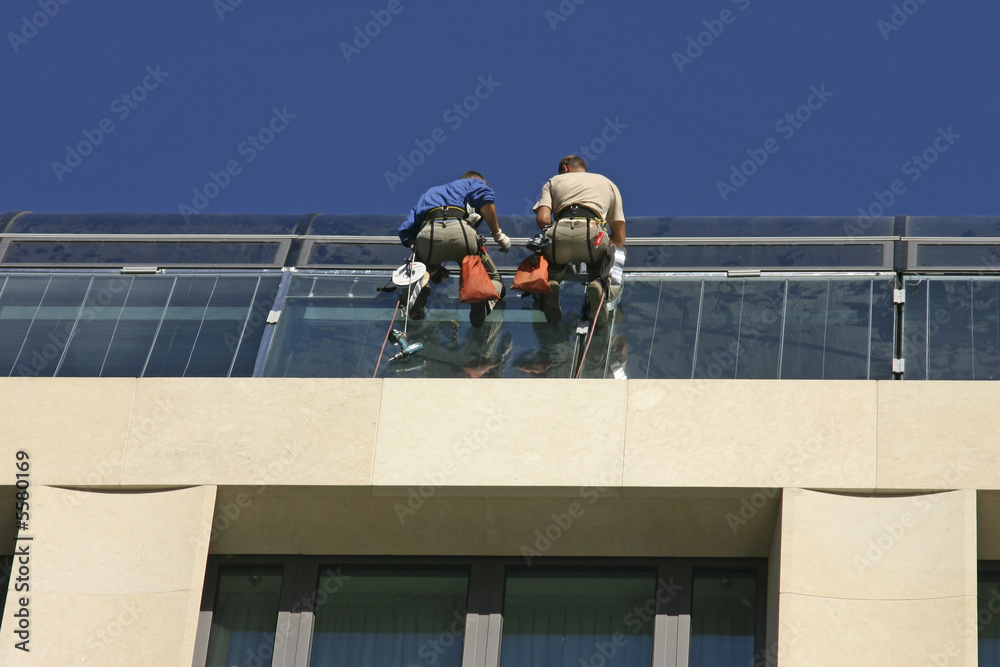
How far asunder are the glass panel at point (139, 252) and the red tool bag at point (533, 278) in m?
2.79

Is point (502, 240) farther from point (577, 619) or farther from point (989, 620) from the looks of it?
point (989, 620)

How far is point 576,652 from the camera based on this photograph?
12.0 m

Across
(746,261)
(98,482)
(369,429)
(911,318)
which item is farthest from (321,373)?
(911,318)

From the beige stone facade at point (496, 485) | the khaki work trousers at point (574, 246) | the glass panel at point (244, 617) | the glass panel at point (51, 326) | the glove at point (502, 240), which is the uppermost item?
the glove at point (502, 240)

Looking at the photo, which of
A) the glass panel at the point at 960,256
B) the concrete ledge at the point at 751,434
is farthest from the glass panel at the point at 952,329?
the concrete ledge at the point at 751,434

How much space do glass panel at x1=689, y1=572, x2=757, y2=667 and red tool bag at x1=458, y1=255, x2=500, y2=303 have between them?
3.46 m

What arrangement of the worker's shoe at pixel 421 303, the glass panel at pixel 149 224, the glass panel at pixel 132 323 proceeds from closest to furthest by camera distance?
the glass panel at pixel 132 323 < the worker's shoe at pixel 421 303 < the glass panel at pixel 149 224

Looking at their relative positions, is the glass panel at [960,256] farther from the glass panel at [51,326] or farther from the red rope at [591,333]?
the glass panel at [51,326]

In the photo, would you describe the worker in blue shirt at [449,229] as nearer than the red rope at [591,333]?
No

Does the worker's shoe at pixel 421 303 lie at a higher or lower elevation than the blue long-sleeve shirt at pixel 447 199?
lower

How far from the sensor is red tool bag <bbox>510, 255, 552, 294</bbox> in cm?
1402

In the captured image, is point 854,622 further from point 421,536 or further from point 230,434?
point 230,434

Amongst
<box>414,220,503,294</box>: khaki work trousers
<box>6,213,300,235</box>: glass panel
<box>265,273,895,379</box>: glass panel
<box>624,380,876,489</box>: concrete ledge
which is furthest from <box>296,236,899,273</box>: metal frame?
<box>624,380,876,489</box>: concrete ledge

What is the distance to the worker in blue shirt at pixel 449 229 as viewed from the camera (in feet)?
47.7
